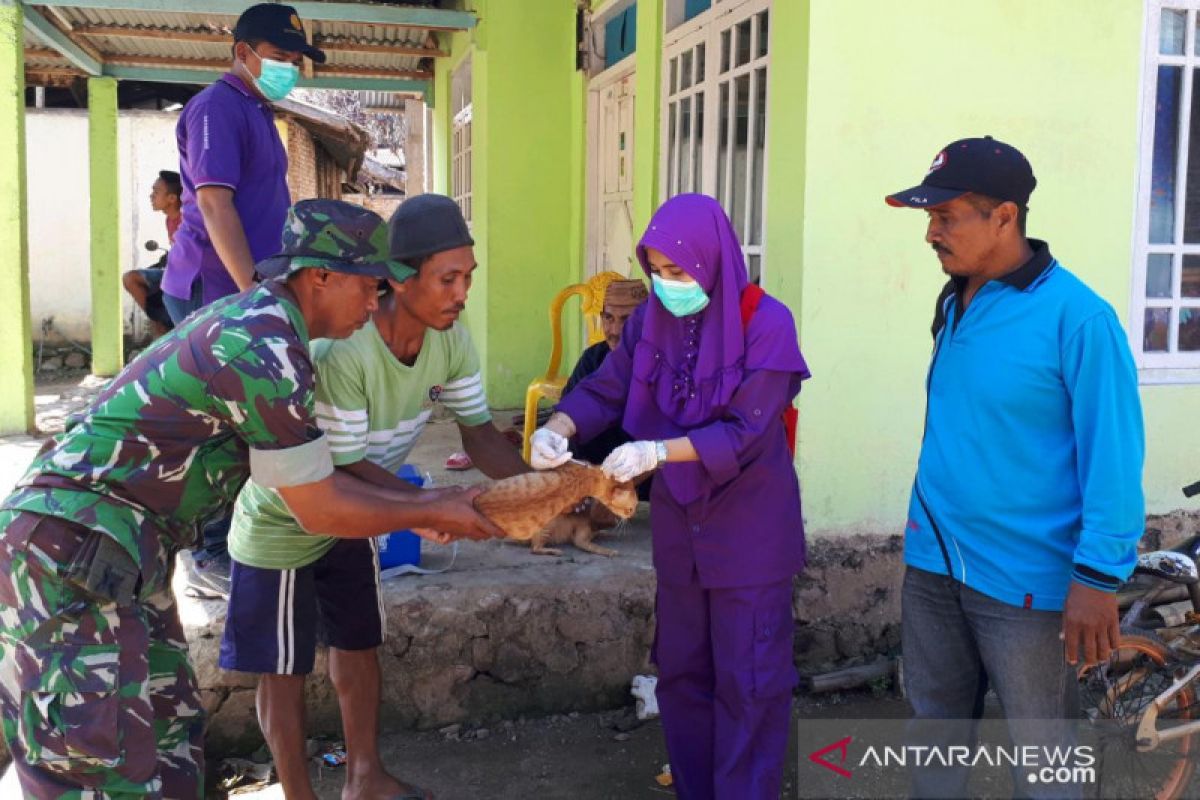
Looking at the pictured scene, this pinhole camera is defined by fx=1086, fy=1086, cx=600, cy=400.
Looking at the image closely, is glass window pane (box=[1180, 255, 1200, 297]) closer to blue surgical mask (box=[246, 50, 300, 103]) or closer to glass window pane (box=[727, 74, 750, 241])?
glass window pane (box=[727, 74, 750, 241])

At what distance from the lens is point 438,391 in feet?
10.1

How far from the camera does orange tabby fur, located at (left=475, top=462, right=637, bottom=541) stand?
2.69 m

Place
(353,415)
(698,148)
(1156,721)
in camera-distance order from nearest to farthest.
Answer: (353,415) < (1156,721) < (698,148)

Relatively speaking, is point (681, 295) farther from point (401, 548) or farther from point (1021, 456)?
point (401, 548)

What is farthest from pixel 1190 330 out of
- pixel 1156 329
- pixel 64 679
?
pixel 64 679

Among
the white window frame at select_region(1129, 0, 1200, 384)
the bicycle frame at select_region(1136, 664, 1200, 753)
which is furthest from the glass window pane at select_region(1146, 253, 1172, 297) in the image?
the bicycle frame at select_region(1136, 664, 1200, 753)

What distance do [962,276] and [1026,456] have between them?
465 mm

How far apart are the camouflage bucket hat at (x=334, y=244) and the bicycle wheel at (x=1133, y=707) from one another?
2.43 metres

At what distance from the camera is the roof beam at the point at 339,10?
7.50 meters

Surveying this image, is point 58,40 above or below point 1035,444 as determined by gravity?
above

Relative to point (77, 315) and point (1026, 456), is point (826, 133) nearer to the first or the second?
point (1026, 456)

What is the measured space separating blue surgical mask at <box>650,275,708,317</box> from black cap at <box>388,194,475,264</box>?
0.51m

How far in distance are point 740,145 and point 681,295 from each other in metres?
2.33

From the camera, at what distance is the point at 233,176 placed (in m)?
Answer: 3.66
